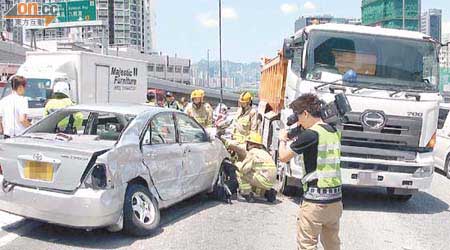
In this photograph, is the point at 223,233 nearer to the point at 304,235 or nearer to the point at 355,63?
the point at 304,235

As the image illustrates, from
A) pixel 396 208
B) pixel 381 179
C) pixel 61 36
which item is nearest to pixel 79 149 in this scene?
pixel 381 179

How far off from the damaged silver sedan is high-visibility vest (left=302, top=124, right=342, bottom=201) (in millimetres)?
2307

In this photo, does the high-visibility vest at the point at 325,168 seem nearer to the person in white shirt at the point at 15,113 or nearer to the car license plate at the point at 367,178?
the car license plate at the point at 367,178

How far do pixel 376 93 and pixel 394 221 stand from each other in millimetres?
1860

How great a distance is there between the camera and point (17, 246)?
5.84 meters

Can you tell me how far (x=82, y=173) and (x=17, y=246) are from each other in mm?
1055

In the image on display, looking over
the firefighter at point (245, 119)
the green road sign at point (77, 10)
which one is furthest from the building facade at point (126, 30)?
the firefighter at point (245, 119)

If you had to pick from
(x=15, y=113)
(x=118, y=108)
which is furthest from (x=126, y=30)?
(x=118, y=108)

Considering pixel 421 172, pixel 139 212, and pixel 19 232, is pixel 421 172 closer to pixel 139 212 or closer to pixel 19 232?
pixel 139 212

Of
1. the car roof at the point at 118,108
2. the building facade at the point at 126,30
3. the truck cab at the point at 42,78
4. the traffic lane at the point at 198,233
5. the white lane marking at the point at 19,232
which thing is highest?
the building facade at the point at 126,30

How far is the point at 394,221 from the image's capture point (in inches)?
307

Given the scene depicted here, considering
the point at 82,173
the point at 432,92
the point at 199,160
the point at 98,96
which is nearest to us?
the point at 82,173

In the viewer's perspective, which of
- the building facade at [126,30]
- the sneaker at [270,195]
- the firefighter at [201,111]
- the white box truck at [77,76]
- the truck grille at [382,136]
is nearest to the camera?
the truck grille at [382,136]

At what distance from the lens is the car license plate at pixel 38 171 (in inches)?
230
